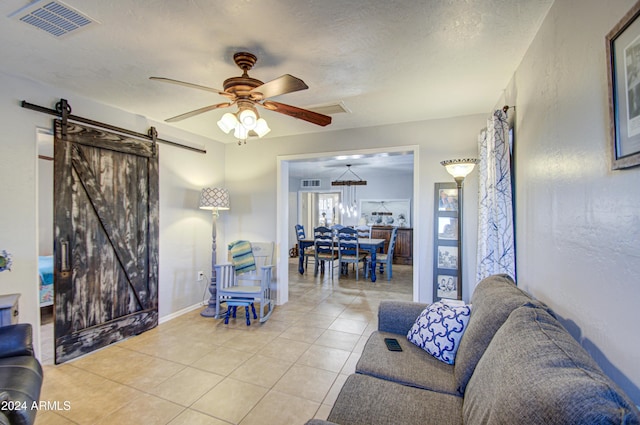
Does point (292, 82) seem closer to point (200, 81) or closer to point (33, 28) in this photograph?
point (200, 81)

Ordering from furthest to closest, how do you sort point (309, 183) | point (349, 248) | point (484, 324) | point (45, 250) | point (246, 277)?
point (309, 183), point (349, 248), point (45, 250), point (246, 277), point (484, 324)

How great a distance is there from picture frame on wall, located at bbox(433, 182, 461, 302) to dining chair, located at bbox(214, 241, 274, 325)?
2042 millimetres

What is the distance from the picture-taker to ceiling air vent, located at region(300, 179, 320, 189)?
29.9 feet

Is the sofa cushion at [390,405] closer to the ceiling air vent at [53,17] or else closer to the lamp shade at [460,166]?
the lamp shade at [460,166]

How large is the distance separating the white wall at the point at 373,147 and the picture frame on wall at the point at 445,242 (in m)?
0.07

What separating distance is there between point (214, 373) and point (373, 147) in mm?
3048

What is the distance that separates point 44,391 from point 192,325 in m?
1.44

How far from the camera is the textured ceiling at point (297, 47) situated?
5.32 feet

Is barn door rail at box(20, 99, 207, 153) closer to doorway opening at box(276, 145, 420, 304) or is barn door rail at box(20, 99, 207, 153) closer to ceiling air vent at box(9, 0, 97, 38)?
ceiling air vent at box(9, 0, 97, 38)

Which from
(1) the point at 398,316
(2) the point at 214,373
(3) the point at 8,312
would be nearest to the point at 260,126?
(1) the point at 398,316

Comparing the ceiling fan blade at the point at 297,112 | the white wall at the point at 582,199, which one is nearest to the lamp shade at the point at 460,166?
the white wall at the point at 582,199

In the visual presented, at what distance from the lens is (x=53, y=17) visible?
1689mm

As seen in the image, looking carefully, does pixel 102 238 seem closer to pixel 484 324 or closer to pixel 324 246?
pixel 484 324

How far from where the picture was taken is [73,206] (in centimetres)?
279
